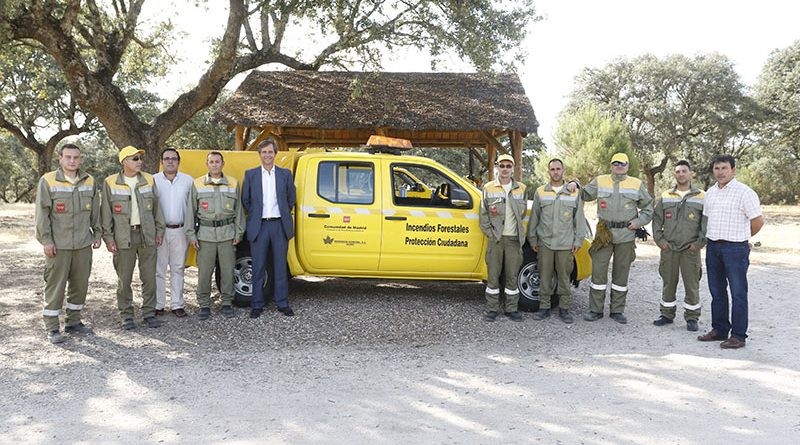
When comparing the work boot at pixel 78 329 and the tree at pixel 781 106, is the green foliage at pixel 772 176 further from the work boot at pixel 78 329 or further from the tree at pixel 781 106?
the work boot at pixel 78 329

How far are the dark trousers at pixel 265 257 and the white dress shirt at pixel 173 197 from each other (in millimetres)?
840

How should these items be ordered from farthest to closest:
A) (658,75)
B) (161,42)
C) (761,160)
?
(761,160)
(658,75)
(161,42)

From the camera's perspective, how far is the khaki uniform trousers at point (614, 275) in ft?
21.1

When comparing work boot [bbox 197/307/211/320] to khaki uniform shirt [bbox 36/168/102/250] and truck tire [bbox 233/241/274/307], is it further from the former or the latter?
khaki uniform shirt [bbox 36/168/102/250]

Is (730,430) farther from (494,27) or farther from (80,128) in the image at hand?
(80,128)

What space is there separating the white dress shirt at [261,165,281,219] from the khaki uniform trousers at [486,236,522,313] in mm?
2360

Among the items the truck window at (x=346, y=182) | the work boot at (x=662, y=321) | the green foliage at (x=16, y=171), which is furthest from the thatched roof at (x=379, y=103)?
the green foliage at (x=16, y=171)

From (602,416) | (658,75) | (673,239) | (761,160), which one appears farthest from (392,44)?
(761,160)

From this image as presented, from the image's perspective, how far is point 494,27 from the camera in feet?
31.7

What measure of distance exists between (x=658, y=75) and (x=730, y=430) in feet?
106

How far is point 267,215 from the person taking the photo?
251 inches

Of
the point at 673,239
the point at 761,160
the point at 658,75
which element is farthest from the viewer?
the point at 761,160

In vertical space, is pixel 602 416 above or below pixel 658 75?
below

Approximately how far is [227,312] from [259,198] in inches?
51.7
